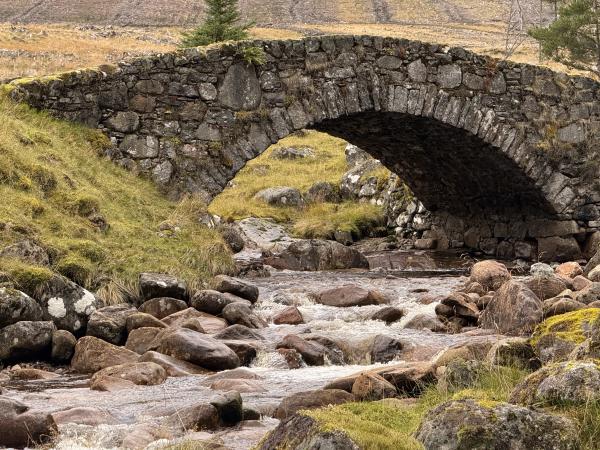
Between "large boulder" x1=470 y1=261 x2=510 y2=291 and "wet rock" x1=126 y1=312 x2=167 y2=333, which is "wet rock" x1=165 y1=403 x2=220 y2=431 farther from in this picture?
"large boulder" x1=470 y1=261 x2=510 y2=291

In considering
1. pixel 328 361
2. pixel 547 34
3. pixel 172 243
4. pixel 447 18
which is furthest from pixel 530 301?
pixel 447 18

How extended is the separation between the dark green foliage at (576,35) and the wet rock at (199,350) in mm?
26578

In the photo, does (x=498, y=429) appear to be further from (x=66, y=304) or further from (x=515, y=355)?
(x=66, y=304)

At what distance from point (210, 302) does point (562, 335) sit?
574 centimetres

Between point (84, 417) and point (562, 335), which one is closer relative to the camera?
point (562, 335)

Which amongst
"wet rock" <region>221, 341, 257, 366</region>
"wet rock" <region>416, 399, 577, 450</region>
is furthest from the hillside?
"wet rock" <region>416, 399, 577, 450</region>

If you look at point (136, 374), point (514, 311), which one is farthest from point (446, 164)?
point (136, 374)

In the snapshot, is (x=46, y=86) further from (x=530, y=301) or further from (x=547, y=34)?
(x=547, y=34)

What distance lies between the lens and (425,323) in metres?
9.99

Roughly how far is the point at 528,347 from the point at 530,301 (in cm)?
276

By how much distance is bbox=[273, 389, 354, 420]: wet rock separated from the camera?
19.6 ft

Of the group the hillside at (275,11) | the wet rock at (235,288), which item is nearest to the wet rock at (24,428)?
the wet rock at (235,288)

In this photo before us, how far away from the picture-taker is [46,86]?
14391 mm

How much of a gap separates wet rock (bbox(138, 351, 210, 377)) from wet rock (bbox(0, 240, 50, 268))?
2662 mm
